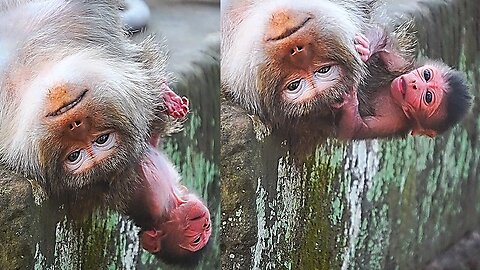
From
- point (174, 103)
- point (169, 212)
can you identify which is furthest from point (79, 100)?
point (169, 212)

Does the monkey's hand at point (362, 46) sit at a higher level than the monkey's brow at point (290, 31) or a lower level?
lower

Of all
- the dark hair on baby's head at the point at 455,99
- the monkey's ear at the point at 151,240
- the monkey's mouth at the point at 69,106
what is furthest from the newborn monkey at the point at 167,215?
the dark hair on baby's head at the point at 455,99

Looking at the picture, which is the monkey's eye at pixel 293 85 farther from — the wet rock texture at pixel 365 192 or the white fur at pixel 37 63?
the white fur at pixel 37 63

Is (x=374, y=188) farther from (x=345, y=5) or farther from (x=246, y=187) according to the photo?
(x=345, y=5)

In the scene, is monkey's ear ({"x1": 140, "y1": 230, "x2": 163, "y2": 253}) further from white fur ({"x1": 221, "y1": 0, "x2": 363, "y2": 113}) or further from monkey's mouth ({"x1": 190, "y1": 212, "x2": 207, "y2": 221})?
white fur ({"x1": 221, "y1": 0, "x2": 363, "y2": 113})

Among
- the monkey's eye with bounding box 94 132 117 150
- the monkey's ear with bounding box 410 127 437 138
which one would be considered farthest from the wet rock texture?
the monkey's eye with bounding box 94 132 117 150
